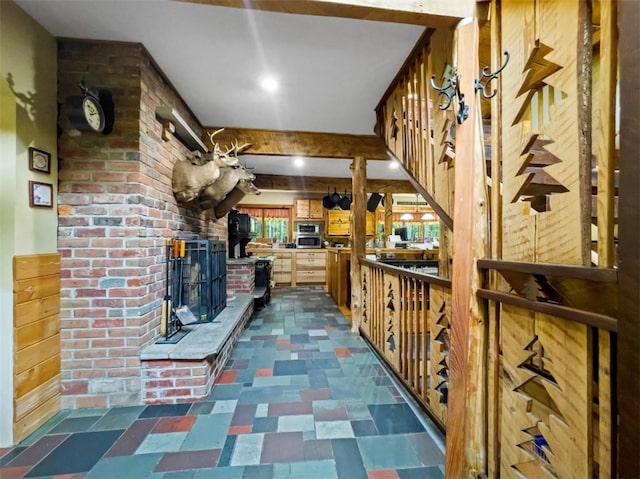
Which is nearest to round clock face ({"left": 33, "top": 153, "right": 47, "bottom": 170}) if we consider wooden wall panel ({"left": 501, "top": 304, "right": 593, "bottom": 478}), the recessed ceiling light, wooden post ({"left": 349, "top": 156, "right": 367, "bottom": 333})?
the recessed ceiling light

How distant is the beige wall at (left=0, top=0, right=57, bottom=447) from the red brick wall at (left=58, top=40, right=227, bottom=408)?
0.51 feet

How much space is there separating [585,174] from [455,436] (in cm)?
112

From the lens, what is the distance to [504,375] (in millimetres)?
1100

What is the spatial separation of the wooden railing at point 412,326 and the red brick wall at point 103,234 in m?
1.89

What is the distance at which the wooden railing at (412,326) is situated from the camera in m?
1.65

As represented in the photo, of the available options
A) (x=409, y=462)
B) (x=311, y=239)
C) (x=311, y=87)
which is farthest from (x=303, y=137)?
(x=311, y=239)

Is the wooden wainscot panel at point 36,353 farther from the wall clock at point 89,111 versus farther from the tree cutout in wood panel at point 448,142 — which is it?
the tree cutout in wood panel at point 448,142

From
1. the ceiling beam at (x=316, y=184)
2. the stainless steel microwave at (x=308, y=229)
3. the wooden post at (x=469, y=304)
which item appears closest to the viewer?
the wooden post at (x=469, y=304)

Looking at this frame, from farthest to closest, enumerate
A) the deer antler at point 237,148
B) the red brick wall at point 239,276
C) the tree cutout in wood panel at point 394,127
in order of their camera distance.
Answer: the red brick wall at point 239,276, the deer antler at point 237,148, the tree cutout in wood panel at point 394,127

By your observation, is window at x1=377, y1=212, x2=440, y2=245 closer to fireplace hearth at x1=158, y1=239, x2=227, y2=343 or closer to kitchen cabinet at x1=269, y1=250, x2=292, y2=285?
kitchen cabinet at x1=269, y1=250, x2=292, y2=285

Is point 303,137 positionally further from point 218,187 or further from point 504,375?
point 504,375

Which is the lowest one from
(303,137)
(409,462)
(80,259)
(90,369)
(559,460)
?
(409,462)

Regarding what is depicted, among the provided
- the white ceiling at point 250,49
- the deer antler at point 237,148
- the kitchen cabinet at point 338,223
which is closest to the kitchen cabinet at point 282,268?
the kitchen cabinet at point 338,223

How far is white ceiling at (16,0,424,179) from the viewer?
159 centimetres
